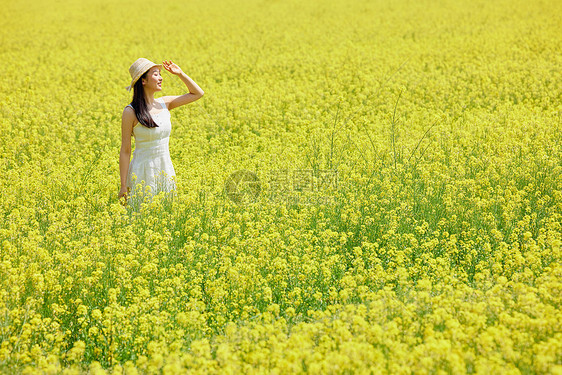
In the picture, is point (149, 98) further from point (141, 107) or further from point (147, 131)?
point (147, 131)

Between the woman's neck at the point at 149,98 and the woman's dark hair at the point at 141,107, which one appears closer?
the woman's dark hair at the point at 141,107

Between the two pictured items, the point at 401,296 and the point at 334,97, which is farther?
the point at 334,97

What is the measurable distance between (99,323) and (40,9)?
28.4m

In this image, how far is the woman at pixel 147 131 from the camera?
18.2 feet

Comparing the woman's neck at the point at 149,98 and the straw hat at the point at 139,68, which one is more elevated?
the straw hat at the point at 139,68

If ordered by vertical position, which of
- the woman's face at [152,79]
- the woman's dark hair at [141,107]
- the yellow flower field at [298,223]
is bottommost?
A: the yellow flower field at [298,223]

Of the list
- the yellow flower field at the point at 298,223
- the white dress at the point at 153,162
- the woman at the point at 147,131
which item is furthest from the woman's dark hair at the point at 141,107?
the yellow flower field at the point at 298,223

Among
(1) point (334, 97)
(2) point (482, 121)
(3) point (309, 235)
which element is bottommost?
(3) point (309, 235)

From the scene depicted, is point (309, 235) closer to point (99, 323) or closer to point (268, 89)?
point (99, 323)

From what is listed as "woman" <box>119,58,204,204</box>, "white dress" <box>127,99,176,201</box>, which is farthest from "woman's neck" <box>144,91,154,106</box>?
"white dress" <box>127,99,176,201</box>

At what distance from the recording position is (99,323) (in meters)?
4.02

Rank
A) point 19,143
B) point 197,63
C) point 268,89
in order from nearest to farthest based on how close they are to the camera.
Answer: point 19,143 → point 268,89 → point 197,63

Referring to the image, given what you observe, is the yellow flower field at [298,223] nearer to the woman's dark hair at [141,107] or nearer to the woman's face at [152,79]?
the woman's dark hair at [141,107]

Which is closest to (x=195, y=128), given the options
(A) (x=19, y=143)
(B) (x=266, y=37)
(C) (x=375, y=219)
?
(A) (x=19, y=143)
